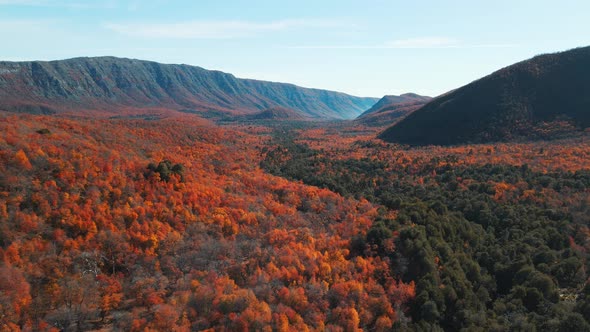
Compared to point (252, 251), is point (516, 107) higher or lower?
higher

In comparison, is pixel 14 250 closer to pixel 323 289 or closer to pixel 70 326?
pixel 70 326

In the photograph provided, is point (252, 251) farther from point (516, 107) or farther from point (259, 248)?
point (516, 107)

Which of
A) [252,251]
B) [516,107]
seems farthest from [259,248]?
[516,107]

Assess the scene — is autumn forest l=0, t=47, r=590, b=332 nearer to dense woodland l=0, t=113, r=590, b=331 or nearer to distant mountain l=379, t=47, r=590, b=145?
dense woodland l=0, t=113, r=590, b=331

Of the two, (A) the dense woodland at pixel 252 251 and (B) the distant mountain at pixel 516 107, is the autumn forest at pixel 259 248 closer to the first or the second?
(A) the dense woodland at pixel 252 251

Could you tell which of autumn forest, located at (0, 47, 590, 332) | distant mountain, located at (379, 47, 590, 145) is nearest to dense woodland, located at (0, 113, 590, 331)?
autumn forest, located at (0, 47, 590, 332)

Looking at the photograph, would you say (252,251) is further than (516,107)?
No

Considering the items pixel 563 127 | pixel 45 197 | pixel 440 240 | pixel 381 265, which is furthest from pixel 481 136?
pixel 45 197
